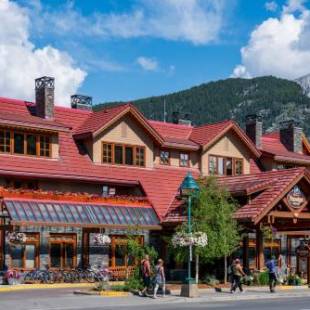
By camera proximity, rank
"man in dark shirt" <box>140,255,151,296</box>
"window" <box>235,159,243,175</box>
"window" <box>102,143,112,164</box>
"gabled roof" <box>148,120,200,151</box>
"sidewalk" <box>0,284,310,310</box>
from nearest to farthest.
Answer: "sidewalk" <box>0,284,310,310</box>, "man in dark shirt" <box>140,255,151,296</box>, "window" <box>102,143,112,164</box>, "gabled roof" <box>148,120,200,151</box>, "window" <box>235,159,243,175</box>

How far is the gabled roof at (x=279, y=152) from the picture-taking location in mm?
47969

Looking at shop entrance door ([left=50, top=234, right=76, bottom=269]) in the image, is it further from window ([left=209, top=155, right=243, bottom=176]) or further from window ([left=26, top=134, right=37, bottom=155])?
window ([left=209, top=155, right=243, bottom=176])

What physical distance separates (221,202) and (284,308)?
11.0 metres

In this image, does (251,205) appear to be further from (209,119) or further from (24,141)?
(209,119)

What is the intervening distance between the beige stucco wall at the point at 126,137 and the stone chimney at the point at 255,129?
34.0 ft

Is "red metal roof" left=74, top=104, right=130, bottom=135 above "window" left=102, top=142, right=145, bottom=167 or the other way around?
above

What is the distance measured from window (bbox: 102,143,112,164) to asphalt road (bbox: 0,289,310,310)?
13.4 metres

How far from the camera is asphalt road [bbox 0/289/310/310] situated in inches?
888

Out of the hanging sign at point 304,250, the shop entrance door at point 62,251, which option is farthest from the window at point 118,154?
the hanging sign at point 304,250

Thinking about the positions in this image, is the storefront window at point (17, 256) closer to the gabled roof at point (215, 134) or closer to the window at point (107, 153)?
the window at point (107, 153)

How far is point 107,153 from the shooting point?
4028 cm

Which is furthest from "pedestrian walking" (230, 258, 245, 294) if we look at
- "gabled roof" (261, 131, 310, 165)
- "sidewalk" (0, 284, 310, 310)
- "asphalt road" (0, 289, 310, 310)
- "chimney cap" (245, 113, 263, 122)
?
"chimney cap" (245, 113, 263, 122)

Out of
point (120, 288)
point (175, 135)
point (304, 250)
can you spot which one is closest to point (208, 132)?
point (175, 135)

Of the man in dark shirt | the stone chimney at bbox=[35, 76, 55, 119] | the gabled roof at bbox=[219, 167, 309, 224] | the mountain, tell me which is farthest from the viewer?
the mountain
